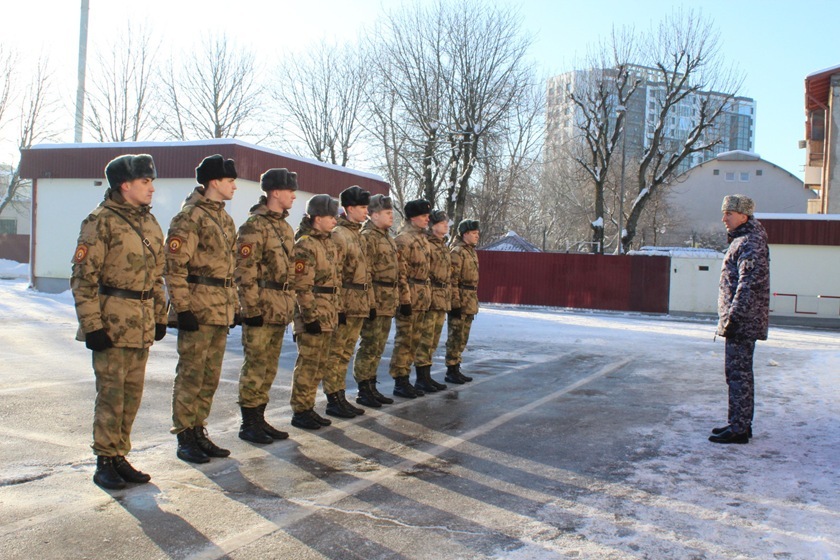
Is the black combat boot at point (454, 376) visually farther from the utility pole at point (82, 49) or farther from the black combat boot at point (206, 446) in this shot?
the utility pole at point (82, 49)

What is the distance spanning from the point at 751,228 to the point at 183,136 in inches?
1453

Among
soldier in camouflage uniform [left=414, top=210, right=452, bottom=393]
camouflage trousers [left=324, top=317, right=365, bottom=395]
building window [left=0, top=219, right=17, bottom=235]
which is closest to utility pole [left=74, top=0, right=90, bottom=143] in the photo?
soldier in camouflage uniform [left=414, top=210, right=452, bottom=393]

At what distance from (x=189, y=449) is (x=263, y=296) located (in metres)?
1.30

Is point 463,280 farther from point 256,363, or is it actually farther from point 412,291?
point 256,363

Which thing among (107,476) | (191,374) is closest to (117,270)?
(191,374)

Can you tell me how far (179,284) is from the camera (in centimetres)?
521

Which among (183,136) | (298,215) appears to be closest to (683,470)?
(298,215)

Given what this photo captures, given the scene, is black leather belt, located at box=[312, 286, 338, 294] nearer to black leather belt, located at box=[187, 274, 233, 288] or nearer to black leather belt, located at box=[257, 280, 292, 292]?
black leather belt, located at box=[257, 280, 292, 292]

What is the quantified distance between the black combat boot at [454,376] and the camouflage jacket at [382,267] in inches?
73.7

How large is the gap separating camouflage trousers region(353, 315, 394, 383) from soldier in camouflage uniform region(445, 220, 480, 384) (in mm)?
1664

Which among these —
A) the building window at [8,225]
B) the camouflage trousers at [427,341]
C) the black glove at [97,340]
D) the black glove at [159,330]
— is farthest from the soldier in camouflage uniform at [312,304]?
the building window at [8,225]

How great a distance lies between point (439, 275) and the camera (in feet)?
28.5

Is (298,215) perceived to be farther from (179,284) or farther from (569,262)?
(179,284)

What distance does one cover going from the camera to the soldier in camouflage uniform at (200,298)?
5250 mm
